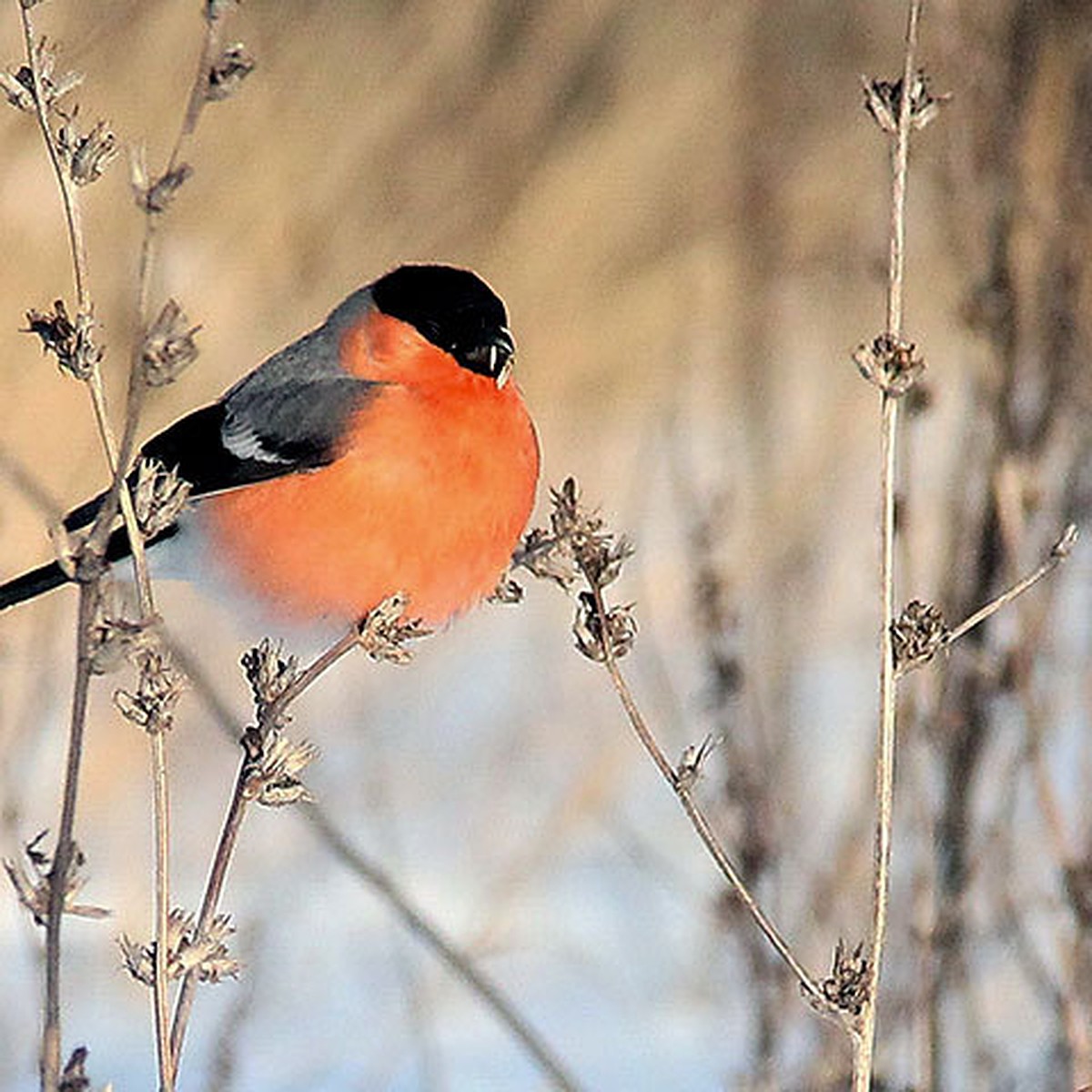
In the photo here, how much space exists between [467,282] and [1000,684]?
31.1 inches

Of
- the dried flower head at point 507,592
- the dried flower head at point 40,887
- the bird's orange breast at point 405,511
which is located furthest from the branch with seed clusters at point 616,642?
the bird's orange breast at point 405,511

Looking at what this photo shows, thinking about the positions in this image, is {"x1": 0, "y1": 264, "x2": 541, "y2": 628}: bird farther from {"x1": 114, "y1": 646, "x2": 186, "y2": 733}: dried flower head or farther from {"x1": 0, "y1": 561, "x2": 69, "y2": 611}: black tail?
{"x1": 114, "y1": 646, "x2": 186, "y2": 733}: dried flower head

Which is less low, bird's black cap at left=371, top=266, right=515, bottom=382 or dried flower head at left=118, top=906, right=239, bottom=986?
bird's black cap at left=371, top=266, right=515, bottom=382

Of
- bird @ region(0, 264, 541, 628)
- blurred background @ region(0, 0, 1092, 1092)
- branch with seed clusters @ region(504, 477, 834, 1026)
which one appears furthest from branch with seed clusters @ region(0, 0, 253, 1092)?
bird @ region(0, 264, 541, 628)

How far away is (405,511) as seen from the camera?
2.25 m

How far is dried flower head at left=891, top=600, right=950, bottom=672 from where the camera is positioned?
1.45m

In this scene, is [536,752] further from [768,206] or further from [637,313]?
[637,313]

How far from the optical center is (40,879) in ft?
4.63

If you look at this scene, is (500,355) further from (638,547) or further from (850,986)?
(850,986)

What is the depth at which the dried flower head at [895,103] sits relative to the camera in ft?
4.78

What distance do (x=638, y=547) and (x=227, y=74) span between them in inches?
64.5

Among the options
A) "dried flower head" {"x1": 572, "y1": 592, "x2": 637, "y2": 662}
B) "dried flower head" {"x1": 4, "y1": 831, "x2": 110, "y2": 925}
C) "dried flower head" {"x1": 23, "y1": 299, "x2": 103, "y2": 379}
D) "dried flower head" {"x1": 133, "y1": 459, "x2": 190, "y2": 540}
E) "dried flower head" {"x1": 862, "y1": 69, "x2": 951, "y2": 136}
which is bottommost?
"dried flower head" {"x1": 4, "y1": 831, "x2": 110, "y2": 925}

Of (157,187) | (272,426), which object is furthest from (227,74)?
(272,426)

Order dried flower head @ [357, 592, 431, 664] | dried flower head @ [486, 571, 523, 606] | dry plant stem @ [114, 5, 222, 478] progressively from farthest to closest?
dried flower head @ [486, 571, 523, 606], dried flower head @ [357, 592, 431, 664], dry plant stem @ [114, 5, 222, 478]
